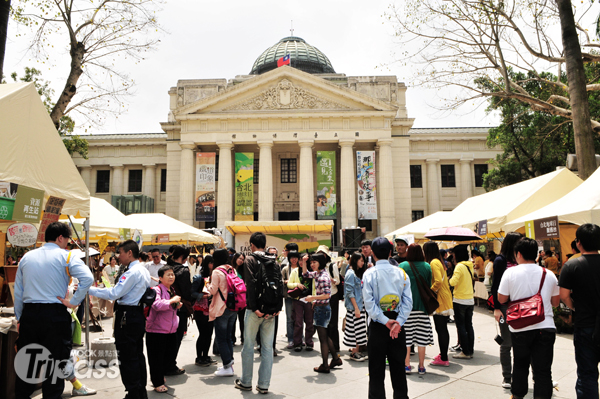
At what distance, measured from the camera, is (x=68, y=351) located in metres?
4.90

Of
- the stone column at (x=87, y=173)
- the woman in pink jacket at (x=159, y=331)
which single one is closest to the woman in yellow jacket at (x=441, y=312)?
the woman in pink jacket at (x=159, y=331)

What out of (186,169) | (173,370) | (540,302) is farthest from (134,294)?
(186,169)

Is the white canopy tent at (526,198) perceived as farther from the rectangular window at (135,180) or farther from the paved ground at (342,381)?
the rectangular window at (135,180)

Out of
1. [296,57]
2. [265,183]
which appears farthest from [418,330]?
[296,57]

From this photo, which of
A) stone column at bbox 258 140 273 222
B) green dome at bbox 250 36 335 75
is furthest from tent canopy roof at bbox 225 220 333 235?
green dome at bbox 250 36 335 75

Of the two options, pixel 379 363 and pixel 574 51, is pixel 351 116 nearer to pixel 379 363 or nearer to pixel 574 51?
pixel 574 51

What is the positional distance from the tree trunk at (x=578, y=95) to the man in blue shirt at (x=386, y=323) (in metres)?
9.34

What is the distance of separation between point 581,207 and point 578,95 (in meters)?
4.85

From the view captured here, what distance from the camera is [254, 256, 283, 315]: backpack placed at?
5883mm

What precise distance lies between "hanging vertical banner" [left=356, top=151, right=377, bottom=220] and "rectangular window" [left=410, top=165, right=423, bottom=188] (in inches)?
342

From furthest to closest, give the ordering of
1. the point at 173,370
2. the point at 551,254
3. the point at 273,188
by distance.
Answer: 1. the point at 273,188
2. the point at 551,254
3. the point at 173,370

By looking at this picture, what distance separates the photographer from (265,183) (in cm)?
3706

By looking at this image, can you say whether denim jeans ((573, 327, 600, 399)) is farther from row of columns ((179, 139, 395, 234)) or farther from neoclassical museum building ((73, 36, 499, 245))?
row of columns ((179, 139, 395, 234))

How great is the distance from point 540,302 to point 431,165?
3994 centimetres
